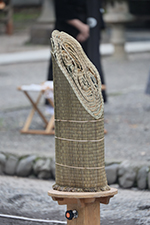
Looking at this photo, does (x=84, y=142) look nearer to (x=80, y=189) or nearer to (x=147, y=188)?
(x=80, y=189)

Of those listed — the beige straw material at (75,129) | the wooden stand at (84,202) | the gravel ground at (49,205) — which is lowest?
the gravel ground at (49,205)

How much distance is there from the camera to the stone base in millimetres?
14820

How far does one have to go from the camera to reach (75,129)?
2064mm

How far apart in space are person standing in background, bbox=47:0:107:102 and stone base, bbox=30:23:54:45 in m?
9.83

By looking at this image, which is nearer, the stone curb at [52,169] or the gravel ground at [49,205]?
the gravel ground at [49,205]

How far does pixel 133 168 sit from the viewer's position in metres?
3.57

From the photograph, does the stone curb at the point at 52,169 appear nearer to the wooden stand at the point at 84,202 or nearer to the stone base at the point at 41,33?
the wooden stand at the point at 84,202

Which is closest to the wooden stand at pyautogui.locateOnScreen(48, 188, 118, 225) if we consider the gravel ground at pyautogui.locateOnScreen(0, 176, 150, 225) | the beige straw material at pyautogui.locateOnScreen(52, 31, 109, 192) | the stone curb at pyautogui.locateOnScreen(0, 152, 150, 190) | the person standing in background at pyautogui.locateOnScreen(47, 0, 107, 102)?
the beige straw material at pyautogui.locateOnScreen(52, 31, 109, 192)

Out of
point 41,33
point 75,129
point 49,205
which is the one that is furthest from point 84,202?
point 41,33

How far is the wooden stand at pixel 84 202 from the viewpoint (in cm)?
204

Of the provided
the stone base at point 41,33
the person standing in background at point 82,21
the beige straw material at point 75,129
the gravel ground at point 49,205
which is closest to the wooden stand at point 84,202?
the beige straw material at point 75,129

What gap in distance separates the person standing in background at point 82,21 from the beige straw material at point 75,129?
2.47 m

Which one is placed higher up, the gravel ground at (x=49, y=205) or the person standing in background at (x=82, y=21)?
the person standing in background at (x=82, y=21)

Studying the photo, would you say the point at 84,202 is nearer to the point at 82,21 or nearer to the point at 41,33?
the point at 82,21
